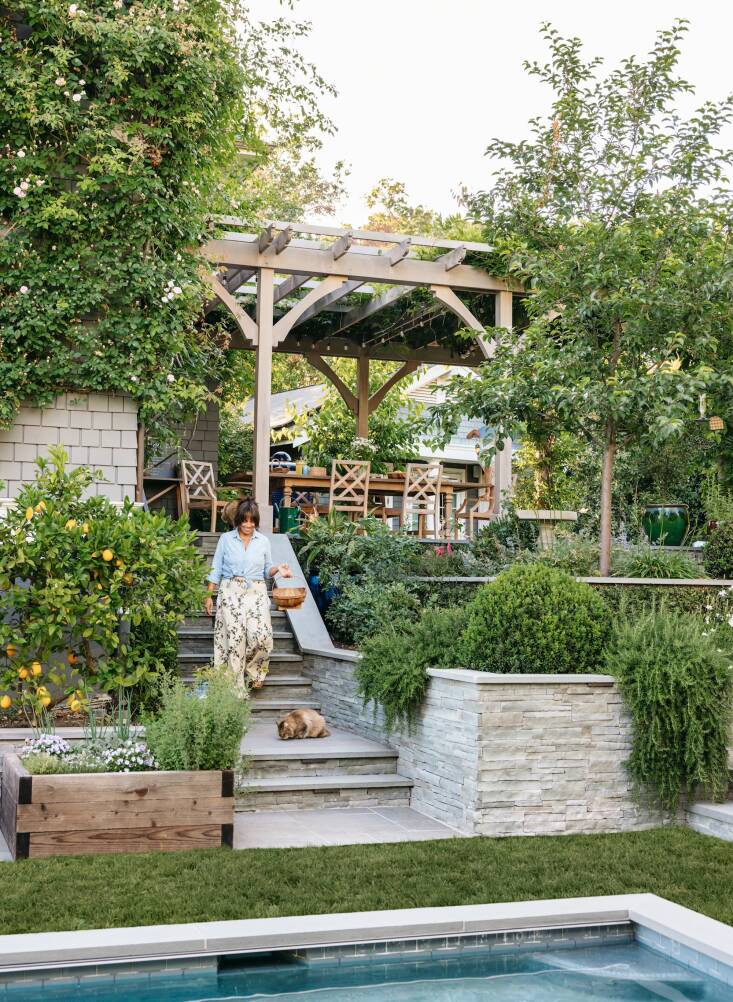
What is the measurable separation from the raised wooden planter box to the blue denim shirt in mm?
2448

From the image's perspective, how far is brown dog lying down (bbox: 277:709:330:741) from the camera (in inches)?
273

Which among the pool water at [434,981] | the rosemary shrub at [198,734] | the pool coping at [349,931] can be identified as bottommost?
the pool water at [434,981]

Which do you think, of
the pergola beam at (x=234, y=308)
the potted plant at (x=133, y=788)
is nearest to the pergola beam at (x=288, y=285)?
the pergola beam at (x=234, y=308)

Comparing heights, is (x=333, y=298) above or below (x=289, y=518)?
above

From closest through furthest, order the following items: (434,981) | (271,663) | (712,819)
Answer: (434,981) < (712,819) < (271,663)

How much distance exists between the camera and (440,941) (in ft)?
12.5

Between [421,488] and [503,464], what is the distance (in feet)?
4.47

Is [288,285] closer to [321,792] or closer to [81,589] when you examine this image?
[81,589]

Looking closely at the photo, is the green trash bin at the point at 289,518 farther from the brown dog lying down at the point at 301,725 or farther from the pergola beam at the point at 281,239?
the brown dog lying down at the point at 301,725

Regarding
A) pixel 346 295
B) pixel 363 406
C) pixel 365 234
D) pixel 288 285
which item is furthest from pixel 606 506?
pixel 363 406

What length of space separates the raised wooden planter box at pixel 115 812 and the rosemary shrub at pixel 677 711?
2279 millimetres

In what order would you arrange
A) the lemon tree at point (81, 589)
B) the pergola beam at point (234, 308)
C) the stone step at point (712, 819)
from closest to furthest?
the stone step at point (712, 819)
the lemon tree at point (81, 589)
the pergola beam at point (234, 308)

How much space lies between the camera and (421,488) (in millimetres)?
13117

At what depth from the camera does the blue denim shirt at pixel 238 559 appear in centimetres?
738
